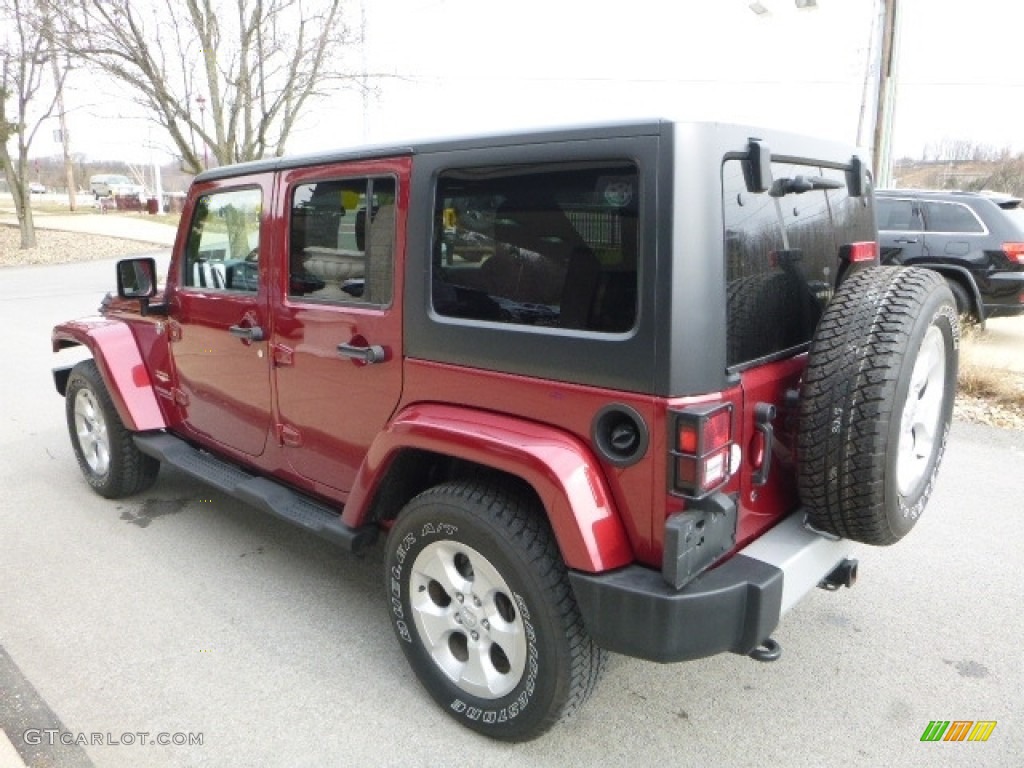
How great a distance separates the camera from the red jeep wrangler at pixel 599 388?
6.72 feet

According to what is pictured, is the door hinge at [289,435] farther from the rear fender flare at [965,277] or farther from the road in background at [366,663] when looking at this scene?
the rear fender flare at [965,277]

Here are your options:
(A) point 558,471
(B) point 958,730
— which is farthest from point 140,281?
(B) point 958,730

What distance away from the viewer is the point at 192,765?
95.4 inches

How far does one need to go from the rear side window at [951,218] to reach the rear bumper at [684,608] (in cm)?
872

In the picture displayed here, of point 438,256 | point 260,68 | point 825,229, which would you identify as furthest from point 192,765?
point 260,68

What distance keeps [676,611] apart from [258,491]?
2.02 m

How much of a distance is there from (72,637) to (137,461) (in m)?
1.40

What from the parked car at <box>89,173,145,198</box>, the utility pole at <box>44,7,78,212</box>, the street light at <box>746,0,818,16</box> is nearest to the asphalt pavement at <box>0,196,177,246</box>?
the utility pole at <box>44,7,78,212</box>

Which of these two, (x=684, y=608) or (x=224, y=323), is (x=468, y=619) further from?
(x=224, y=323)

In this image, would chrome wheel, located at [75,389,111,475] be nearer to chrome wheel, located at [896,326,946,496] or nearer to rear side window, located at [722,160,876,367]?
rear side window, located at [722,160,876,367]

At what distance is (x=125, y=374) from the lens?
163 inches

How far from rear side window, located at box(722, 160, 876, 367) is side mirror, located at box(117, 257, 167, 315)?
3025 millimetres

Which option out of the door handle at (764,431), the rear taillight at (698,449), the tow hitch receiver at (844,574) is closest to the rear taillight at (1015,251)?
the tow hitch receiver at (844,574)
